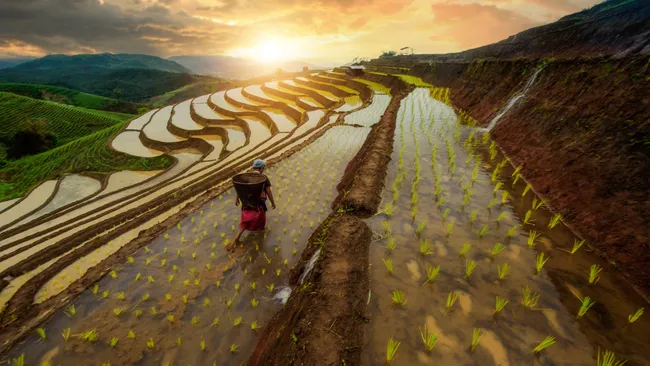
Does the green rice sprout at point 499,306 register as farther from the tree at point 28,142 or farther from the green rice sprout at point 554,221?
the tree at point 28,142

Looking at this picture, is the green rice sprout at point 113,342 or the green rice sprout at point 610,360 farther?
the green rice sprout at point 113,342

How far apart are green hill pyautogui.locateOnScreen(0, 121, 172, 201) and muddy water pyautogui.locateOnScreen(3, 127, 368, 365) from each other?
1277 cm

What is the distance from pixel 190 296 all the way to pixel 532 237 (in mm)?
4735

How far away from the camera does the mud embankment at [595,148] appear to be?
304 cm

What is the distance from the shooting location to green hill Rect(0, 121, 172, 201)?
51.5 ft

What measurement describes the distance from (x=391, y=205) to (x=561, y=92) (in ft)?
17.4

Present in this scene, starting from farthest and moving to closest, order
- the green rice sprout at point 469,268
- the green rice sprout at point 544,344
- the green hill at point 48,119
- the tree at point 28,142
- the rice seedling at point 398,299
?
the green hill at point 48,119
the tree at point 28,142
the green rice sprout at point 469,268
the rice seedling at point 398,299
the green rice sprout at point 544,344

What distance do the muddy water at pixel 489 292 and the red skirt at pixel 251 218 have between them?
2.11 metres

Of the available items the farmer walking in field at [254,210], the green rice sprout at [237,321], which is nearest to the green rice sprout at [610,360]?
the green rice sprout at [237,321]

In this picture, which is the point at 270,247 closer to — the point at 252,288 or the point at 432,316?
the point at 252,288

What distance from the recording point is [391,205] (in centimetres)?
461

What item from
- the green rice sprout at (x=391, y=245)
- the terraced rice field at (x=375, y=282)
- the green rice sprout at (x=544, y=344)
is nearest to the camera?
the green rice sprout at (x=544, y=344)

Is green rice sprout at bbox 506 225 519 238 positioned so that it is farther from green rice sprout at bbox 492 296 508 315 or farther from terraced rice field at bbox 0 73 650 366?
Answer: green rice sprout at bbox 492 296 508 315

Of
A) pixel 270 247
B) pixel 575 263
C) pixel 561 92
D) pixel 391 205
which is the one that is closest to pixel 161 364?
pixel 270 247
